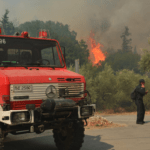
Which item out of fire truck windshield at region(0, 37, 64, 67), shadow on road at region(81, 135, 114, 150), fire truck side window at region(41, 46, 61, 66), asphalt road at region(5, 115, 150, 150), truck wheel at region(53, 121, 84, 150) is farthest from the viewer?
asphalt road at region(5, 115, 150, 150)

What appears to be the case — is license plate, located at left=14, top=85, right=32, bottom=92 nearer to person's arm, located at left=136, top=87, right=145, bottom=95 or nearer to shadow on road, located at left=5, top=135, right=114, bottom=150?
shadow on road, located at left=5, top=135, right=114, bottom=150

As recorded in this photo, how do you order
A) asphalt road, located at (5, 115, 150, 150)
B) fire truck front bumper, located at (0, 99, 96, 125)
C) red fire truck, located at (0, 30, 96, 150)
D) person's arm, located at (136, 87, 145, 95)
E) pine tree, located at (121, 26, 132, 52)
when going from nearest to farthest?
fire truck front bumper, located at (0, 99, 96, 125) < red fire truck, located at (0, 30, 96, 150) < asphalt road, located at (5, 115, 150, 150) < person's arm, located at (136, 87, 145, 95) < pine tree, located at (121, 26, 132, 52)

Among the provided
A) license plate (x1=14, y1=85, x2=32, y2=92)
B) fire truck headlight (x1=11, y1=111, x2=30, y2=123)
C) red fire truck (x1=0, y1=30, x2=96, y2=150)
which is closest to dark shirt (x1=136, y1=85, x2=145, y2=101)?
red fire truck (x1=0, y1=30, x2=96, y2=150)

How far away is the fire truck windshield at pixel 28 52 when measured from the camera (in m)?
6.64

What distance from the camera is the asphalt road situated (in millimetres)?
7586

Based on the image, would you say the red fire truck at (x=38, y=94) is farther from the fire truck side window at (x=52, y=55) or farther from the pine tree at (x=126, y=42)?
the pine tree at (x=126, y=42)

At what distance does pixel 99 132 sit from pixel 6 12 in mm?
82143

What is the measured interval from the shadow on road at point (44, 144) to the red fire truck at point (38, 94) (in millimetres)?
746

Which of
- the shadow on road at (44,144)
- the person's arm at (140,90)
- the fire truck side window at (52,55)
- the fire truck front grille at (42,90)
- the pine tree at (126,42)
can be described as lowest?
the shadow on road at (44,144)

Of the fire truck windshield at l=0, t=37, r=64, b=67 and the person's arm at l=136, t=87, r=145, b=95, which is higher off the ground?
the fire truck windshield at l=0, t=37, r=64, b=67

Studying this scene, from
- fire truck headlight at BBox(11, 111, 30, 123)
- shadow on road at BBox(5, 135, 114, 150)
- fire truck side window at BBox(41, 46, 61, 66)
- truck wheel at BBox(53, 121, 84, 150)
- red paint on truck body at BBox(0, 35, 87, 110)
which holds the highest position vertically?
fire truck side window at BBox(41, 46, 61, 66)

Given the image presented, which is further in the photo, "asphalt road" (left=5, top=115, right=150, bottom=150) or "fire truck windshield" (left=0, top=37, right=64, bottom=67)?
"asphalt road" (left=5, top=115, right=150, bottom=150)

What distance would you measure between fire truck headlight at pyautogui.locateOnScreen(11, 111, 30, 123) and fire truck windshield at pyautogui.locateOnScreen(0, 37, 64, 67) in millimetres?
1397

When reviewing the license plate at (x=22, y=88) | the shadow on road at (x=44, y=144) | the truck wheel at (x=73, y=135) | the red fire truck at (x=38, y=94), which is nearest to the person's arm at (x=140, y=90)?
the shadow on road at (x=44, y=144)
